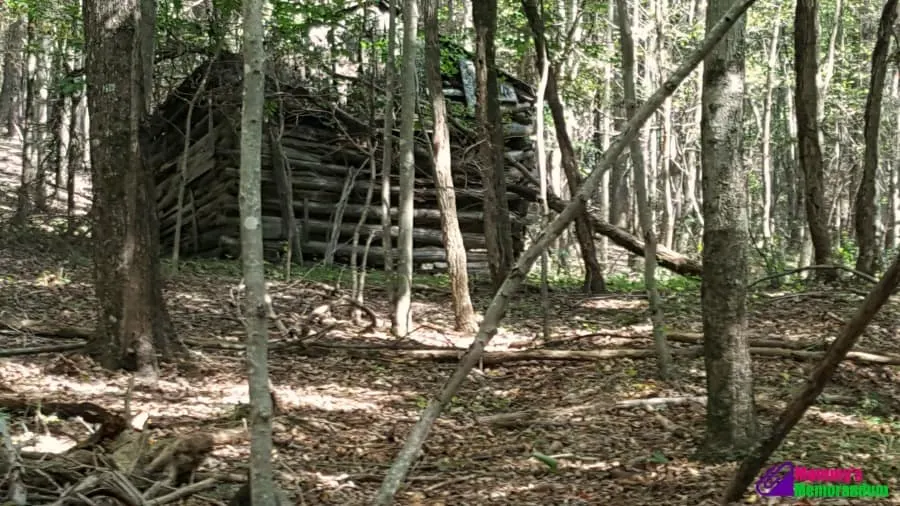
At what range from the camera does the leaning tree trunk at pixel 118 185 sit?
24.3 ft

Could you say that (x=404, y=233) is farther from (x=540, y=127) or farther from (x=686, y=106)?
(x=686, y=106)

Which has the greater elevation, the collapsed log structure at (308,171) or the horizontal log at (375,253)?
the collapsed log structure at (308,171)

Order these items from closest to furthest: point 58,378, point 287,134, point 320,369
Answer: point 58,378 < point 320,369 < point 287,134

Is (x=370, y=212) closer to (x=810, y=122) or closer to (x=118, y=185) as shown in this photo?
Result: (x=810, y=122)

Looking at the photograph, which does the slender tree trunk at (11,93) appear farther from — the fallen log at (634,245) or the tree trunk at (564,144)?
the fallen log at (634,245)

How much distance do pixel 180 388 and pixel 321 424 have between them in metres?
1.62

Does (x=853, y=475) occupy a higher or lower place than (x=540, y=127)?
lower

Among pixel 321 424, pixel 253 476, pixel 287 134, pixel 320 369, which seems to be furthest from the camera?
pixel 287 134

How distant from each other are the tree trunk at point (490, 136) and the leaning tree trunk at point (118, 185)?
4.56 meters

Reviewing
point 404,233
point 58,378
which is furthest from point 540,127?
point 58,378

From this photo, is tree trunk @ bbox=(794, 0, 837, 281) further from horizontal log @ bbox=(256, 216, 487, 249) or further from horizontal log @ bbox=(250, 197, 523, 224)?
horizontal log @ bbox=(256, 216, 487, 249)

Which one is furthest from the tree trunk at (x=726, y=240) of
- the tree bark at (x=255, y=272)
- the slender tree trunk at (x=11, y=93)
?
the slender tree trunk at (x=11, y=93)

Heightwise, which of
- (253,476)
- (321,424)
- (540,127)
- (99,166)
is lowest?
(321,424)

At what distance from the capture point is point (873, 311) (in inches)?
127
